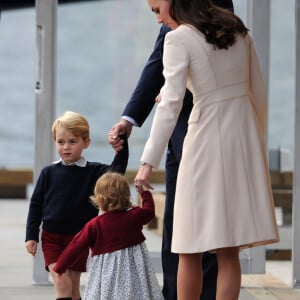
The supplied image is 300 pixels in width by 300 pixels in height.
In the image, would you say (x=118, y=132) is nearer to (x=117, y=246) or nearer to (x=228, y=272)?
(x=117, y=246)

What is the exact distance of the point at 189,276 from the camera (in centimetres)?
425

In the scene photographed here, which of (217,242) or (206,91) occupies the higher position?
(206,91)

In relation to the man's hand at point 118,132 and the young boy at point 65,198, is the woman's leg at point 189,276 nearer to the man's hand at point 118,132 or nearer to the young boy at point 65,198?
the man's hand at point 118,132

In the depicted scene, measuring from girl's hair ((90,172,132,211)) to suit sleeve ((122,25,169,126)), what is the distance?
23 cm

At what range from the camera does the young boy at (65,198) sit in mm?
4914

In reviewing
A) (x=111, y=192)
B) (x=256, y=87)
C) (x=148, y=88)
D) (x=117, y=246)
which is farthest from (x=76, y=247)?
(x=256, y=87)

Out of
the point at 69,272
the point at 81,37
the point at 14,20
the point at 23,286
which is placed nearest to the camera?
the point at 69,272

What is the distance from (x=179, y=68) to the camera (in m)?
4.08

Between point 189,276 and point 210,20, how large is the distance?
89cm

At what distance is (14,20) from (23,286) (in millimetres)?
9253

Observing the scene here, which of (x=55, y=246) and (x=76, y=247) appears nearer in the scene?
(x=76, y=247)

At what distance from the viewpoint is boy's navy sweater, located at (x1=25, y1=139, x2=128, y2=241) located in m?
4.91

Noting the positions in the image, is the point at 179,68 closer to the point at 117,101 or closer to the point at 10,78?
the point at 117,101

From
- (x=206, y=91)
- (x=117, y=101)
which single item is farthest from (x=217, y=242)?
(x=117, y=101)
